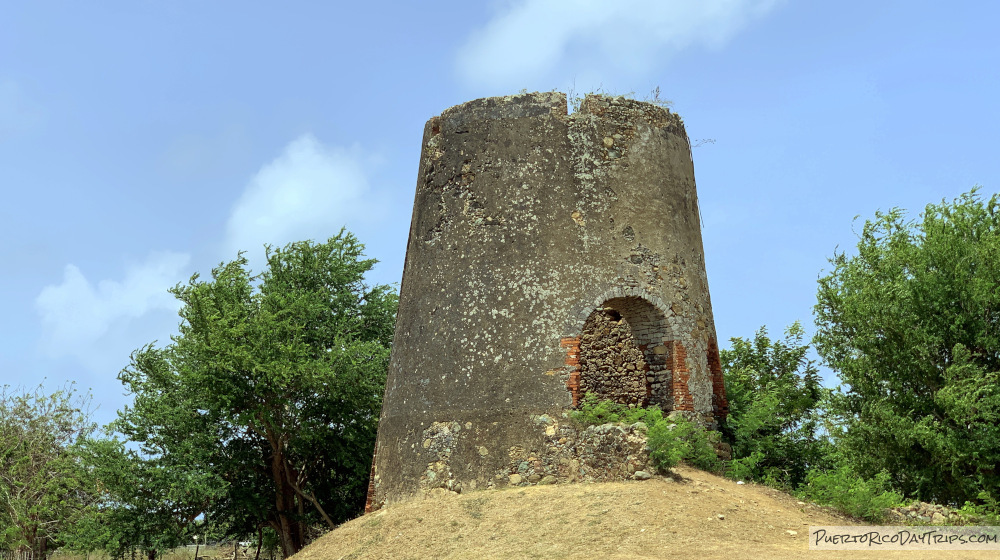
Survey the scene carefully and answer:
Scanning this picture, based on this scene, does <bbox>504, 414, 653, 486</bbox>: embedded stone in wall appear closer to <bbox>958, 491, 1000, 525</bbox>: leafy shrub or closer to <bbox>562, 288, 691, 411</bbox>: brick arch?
<bbox>562, 288, 691, 411</bbox>: brick arch

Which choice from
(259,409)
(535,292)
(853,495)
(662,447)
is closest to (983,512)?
(853,495)

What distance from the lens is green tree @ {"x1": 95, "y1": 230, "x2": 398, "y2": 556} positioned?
61.2 ft

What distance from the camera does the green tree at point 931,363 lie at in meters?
15.1

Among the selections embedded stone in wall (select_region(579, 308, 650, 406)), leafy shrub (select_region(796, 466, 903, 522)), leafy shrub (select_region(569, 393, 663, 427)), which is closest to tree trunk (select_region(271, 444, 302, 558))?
embedded stone in wall (select_region(579, 308, 650, 406))

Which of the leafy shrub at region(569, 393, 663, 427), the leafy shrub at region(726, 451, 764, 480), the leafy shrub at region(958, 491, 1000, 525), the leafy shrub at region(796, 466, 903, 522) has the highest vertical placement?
the leafy shrub at region(569, 393, 663, 427)

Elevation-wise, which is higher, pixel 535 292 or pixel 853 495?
pixel 535 292

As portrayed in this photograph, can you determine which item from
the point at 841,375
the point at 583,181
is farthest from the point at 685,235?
the point at 841,375

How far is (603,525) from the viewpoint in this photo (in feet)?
37.3

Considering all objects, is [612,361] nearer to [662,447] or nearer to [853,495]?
[662,447]

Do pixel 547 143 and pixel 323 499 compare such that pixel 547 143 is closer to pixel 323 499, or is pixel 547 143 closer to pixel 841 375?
pixel 841 375

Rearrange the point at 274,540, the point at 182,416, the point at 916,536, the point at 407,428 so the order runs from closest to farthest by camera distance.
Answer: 1. the point at 916,536
2. the point at 407,428
3. the point at 182,416
4. the point at 274,540

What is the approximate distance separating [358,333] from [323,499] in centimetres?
350

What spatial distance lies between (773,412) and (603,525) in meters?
5.92

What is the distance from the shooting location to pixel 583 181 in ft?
48.8
